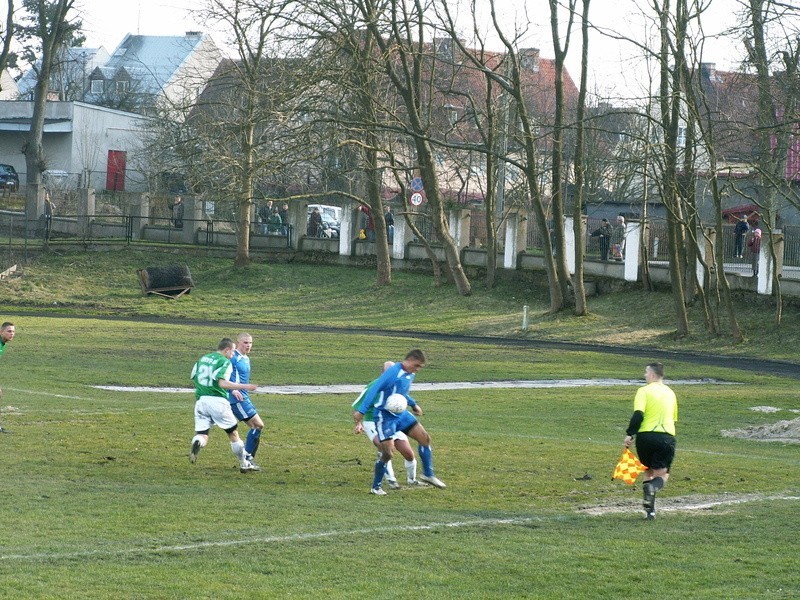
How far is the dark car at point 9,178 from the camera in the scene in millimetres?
67250

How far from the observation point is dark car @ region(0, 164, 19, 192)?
67.2m

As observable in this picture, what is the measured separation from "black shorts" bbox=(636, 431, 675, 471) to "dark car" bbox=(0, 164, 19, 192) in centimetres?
6018

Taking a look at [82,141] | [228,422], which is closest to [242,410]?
[228,422]

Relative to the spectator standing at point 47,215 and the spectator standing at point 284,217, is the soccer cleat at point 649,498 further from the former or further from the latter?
the spectator standing at point 47,215

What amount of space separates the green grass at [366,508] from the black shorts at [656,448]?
1.79ft

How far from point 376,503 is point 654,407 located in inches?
122

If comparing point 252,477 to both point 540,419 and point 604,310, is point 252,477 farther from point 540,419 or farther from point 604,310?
point 604,310

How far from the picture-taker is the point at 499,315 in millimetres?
42844

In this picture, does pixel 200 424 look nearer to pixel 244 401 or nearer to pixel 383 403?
pixel 244 401

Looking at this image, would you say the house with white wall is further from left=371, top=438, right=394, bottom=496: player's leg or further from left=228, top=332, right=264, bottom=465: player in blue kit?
left=371, top=438, right=394, bottom=496: player's leg

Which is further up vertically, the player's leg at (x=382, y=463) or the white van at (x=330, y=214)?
the white van at (x=330, y=214)

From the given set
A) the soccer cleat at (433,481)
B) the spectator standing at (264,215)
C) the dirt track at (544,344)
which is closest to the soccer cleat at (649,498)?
the soccer cleat at (433,481)

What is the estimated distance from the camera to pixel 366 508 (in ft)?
40.0

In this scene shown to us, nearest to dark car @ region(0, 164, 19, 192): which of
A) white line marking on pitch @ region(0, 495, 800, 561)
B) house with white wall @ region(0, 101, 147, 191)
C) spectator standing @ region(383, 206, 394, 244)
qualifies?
house with white wall @ region(0, 101, 147, 191)
